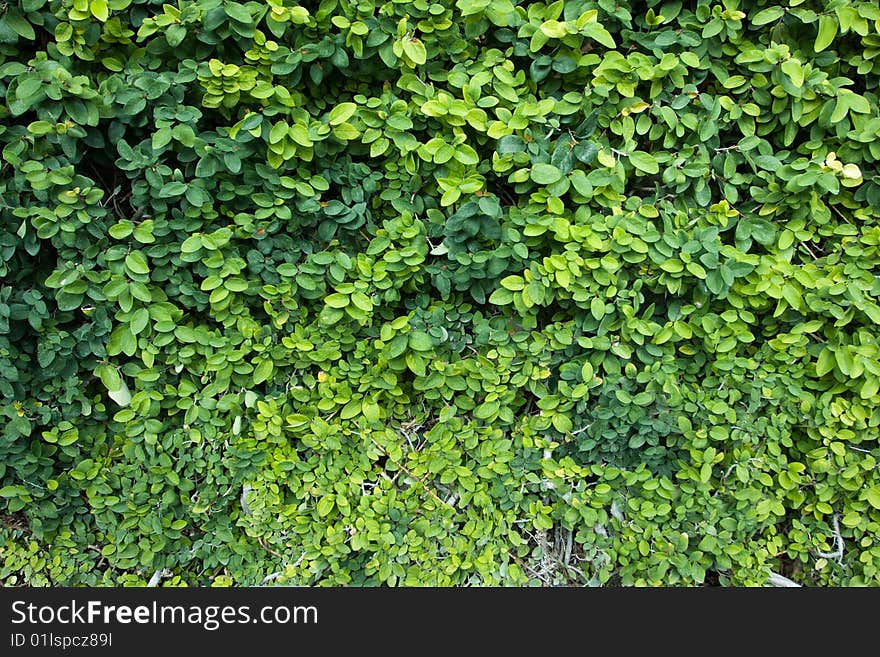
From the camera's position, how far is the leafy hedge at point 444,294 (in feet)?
6.98

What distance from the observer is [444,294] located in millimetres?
2271

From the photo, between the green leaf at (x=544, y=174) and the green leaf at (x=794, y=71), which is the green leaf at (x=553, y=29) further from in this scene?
the green leaf at (x=794, y=71)

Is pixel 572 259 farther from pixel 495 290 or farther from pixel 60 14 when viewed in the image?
pixel 60 14

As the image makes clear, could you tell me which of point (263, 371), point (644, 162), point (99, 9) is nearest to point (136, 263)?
point (263, 371)

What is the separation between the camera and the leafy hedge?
213cm

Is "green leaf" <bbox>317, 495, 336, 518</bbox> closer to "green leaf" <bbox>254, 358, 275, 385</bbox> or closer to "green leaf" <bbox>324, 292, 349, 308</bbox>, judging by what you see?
"green leaf" <bbox>254, 358, 275, 385</bbox>

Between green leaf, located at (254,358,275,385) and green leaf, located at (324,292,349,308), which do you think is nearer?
green leaf, located at (324,292,349,308)

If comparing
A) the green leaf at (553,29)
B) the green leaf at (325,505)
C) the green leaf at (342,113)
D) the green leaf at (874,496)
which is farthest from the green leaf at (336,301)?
the green leaf at (874,496)

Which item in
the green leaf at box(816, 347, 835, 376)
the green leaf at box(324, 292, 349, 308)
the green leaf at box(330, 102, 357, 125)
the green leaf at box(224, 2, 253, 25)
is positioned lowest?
the green leaf at box(816, 347, 835, 376)

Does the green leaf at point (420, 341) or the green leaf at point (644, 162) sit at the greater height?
the green leaf at point (644, 162)

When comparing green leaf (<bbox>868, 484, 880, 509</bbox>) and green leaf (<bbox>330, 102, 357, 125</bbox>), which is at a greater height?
green leaf (<bbox>330, 102, 357, 125</bbox>)

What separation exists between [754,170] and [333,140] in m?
1.46

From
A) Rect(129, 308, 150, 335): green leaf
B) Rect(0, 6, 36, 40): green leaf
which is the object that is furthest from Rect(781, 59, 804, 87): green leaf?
Rect(0, 6, 36, 40): green leaf

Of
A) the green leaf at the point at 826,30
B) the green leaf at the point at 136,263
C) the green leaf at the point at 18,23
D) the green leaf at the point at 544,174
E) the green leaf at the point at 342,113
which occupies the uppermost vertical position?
the green leaf at the point at 826,30
